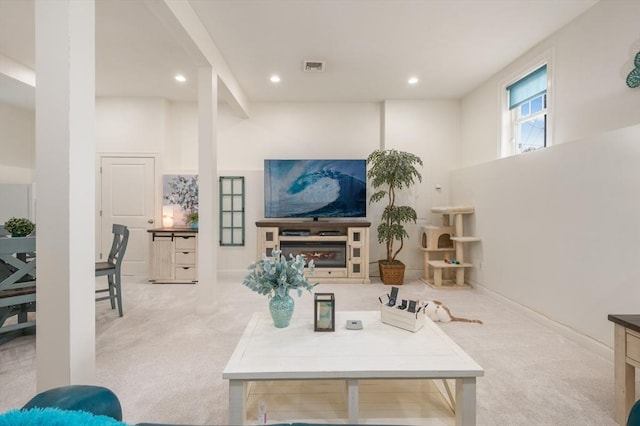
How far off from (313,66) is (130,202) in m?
3.57

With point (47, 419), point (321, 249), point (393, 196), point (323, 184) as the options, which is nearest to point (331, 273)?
point (321, 249)

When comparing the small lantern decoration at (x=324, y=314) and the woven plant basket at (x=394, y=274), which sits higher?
the small lantern decoration at (x=324, y=314)

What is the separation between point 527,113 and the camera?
372 cm

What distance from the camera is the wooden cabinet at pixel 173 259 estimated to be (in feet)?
15.0

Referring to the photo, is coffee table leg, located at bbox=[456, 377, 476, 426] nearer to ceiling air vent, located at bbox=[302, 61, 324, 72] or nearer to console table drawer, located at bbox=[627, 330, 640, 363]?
console table drawer, located at bbox=[627, 330, 640, 363]

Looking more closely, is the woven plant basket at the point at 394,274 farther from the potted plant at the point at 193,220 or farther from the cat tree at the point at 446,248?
the potted plant at the point at 193,220

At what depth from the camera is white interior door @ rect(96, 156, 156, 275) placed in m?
4.95

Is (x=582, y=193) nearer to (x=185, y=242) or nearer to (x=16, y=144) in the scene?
(x=185, y=242)

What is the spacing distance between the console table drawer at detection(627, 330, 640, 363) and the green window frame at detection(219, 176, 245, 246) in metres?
4.57

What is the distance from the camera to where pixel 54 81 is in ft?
4.40

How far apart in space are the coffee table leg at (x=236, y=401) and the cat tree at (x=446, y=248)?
3558mm

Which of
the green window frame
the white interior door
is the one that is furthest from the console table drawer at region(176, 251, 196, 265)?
the white interior door

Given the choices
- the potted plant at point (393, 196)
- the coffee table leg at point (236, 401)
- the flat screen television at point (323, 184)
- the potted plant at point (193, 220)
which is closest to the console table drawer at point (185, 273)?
the potted plant at point (193, 220)

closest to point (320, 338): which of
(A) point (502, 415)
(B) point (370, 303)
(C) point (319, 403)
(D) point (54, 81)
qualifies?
(C) point (319, 403)
